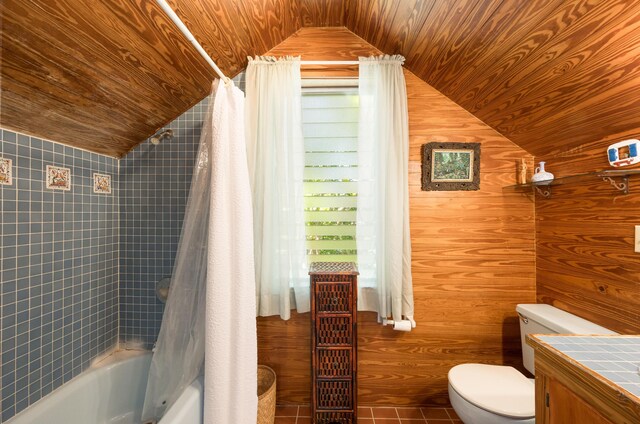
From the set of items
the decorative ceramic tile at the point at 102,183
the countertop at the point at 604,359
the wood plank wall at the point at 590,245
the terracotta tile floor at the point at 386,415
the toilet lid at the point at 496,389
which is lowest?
the terracotta tile floor at the point at 386,415

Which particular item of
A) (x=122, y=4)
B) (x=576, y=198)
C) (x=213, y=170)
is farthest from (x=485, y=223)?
(x=122, y=4)

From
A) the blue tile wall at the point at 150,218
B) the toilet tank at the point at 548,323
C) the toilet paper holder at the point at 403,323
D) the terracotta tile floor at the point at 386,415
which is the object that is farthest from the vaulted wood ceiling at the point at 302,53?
the terracotta tile floor at the point at 386,415

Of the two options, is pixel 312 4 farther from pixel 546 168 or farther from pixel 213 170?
pixel 546 168

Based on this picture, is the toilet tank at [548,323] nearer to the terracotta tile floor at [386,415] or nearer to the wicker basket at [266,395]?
the terracotta tile floor at [386,415]

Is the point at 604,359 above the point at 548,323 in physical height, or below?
above

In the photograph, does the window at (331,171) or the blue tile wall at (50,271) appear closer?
the blue tile wall at (50,271)

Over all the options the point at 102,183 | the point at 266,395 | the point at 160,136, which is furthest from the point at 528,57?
the point at 102,183

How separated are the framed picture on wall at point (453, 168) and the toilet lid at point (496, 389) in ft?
3.53

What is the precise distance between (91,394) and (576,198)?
2.81 metres

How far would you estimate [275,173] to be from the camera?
1.50 m

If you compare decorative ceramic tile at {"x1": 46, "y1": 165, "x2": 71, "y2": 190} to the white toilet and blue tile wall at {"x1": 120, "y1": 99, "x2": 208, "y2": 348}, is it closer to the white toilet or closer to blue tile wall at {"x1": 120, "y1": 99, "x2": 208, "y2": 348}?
blue tile wall at {"x1": 120, "y1": 99, "x2": 208, "y2": 348}

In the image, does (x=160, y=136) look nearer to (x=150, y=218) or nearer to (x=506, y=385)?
(x=150, y=218)

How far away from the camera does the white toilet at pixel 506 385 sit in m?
1.07

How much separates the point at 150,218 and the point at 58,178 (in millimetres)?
475
